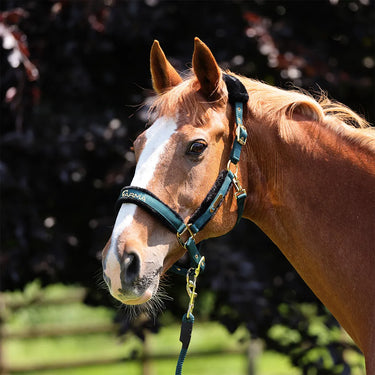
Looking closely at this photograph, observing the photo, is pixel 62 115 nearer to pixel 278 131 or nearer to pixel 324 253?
pixel 278 131

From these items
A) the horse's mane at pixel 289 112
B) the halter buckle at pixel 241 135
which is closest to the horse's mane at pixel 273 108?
the horse's mane at pixel 289 112

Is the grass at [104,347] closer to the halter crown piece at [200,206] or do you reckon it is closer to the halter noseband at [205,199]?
the halter crown piece at [200,206]

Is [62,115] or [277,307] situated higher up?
[62,115]

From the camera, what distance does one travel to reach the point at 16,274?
11.7ft

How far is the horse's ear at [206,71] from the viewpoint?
2143 mm

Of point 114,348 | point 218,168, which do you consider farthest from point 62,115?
point 114,348

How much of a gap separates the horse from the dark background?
1306 mm

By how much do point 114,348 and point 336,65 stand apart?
22.0 ft

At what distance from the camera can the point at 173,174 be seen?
205 cm

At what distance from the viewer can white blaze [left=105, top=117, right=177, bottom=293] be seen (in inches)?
75.9

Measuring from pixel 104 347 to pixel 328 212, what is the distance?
8.18m

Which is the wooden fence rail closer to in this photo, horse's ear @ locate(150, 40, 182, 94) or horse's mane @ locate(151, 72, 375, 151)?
horse's ear @ locate(150, 40, 182, 94)

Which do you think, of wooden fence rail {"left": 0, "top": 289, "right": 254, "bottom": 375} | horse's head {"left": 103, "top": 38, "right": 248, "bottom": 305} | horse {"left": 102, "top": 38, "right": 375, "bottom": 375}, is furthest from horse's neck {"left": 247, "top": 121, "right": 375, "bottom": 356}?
wooden fence rail {"left": 0, "top": 289, "right": 254, "bottom": 375}

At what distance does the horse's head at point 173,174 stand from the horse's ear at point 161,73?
2.6 inches
